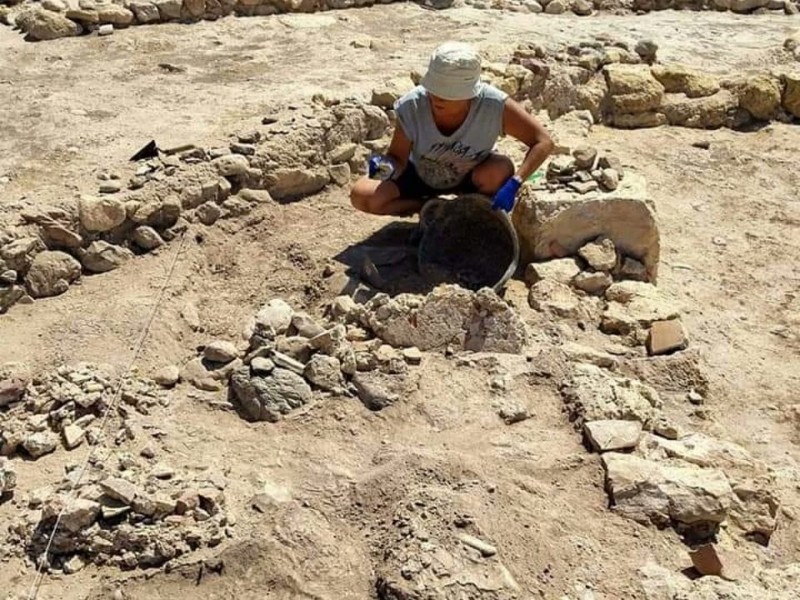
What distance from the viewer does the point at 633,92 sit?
6.91m

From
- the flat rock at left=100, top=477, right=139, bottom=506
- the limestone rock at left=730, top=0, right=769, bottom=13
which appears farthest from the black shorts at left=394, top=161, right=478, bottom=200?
the limestone rock at left=730, top=0, right=769, bottom=13

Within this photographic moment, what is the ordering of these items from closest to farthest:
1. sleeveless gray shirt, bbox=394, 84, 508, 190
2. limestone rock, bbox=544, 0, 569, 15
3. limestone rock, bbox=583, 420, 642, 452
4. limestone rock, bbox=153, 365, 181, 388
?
limestone rock, bbox=583, 420, 642, 452 → limestone rock, bbox=153, 365, 181, 388 → sleeveless gray shirt, bbox=394, 84, 508, 190 → limestone rock, bbox=544, 0, 569, 15

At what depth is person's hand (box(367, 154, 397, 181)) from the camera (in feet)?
15.3

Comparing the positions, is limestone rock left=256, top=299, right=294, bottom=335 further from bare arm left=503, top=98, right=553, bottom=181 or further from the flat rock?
bare arm left=503, top=98, right=553, bottom=181

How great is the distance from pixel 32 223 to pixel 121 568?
207 centimetres

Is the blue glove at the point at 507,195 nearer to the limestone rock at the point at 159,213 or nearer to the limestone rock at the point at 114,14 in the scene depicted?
the limestone rock at the point at 159,213

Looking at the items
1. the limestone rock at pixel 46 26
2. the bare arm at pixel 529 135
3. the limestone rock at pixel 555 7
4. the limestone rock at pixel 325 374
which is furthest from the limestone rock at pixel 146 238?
the limestone rock at pixel 555 7

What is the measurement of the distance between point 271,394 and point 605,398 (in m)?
1.26

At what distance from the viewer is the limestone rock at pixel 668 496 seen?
3.19m

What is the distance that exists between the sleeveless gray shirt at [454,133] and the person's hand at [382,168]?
13 centimetres

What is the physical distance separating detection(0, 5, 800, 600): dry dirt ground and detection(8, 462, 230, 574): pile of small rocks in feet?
0.20

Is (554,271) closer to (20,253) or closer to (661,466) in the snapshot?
(661,466)

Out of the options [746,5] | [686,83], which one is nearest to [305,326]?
[686,83]

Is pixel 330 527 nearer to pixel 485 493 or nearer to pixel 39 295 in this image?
pixel 485 493
